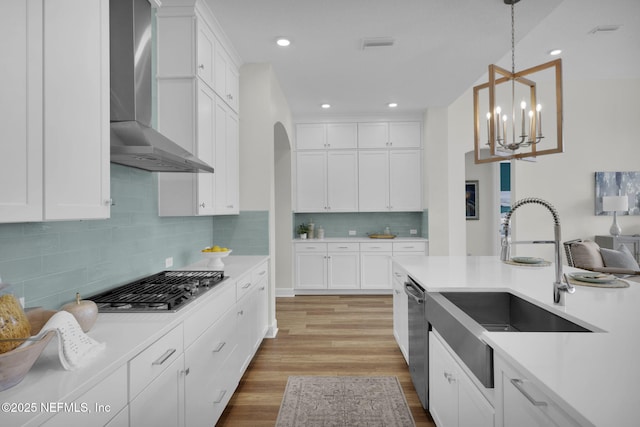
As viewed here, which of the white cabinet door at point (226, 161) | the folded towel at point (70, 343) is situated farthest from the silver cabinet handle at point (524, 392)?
the white cabinet door at point (226, 161)

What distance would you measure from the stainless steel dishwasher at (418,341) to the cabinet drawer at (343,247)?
9.66 ft

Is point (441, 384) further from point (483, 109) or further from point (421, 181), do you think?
point (483, 109)

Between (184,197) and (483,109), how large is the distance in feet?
17.2

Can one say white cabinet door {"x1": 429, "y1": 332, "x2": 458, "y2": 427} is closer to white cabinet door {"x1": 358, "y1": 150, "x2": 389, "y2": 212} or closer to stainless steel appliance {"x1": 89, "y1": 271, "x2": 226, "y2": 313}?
stainless steel appliance {"x1": 89, "y1": 271, "x2": 226, "y2": 313}

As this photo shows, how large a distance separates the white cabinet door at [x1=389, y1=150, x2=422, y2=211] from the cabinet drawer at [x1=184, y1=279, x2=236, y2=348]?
3869 millimetres

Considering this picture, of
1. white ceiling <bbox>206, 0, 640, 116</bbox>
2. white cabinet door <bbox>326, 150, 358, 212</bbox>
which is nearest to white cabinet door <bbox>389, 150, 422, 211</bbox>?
white cabinet door <bbox>326, 150, 358, 212</bbox>

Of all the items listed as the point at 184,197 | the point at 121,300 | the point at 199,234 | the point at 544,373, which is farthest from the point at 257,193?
the point at 544,373

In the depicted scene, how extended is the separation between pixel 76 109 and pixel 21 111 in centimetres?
24

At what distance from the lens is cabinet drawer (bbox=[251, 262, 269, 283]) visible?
304 centimetres

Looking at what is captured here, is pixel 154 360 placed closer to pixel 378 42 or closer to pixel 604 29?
pixel 378 42

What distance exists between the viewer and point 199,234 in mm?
3312

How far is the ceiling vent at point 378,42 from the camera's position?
3146 mm

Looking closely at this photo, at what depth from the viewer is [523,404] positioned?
1016mm

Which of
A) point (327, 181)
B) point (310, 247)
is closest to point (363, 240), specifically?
point (310, 247)
